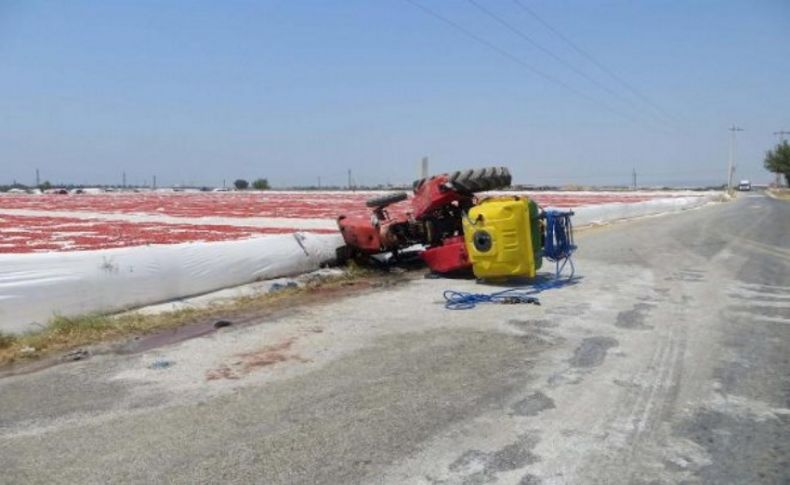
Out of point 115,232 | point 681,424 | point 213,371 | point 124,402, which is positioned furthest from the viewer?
point 115,232

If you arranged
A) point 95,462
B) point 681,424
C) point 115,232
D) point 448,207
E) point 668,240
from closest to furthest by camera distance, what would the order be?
point 95,462, point 681,424, point 448,207, point 115,232, point 668,240

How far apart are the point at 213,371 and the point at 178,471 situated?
2.04 metres

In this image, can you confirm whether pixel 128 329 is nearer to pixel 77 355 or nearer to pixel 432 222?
pixel 77 355

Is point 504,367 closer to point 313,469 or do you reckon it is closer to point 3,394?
point 313,469

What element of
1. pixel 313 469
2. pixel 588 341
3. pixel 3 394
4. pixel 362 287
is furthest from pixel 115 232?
pixel 313 469

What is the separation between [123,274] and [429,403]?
4.87m

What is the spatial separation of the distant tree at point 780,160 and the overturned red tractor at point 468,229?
4320 inches

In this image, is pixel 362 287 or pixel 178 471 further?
pixel 362 287

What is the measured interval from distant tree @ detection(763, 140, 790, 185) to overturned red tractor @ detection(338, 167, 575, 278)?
360 feet

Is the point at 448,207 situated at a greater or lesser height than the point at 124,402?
greater

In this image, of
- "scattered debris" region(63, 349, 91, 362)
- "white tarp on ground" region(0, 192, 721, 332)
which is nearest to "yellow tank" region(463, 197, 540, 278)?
"white tarp on ground" region(0, 192, 721, 332)

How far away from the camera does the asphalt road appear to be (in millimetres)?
3980

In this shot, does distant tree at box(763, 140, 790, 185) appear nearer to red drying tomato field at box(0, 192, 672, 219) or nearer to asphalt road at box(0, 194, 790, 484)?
red drying tomato field at box(0, 192, 672, 219)

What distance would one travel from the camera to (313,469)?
3936 mm
